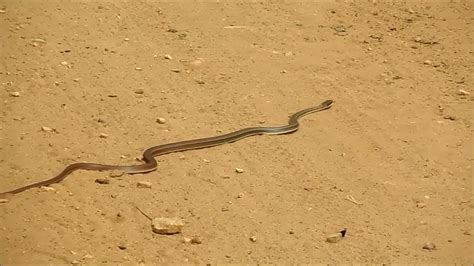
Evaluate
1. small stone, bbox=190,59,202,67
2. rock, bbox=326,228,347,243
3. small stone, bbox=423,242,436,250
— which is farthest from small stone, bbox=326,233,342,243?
small stone, bbox=190,59,202,67

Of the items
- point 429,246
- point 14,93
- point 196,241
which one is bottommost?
point 14,93

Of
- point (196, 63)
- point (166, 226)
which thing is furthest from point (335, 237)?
point (196, 63)

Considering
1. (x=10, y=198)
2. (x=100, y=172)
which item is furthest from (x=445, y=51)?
(x=10, y=198)

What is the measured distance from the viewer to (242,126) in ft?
27.0

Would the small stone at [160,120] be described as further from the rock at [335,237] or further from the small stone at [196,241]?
the rock at [335,237]

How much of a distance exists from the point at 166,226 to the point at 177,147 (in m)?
1.53

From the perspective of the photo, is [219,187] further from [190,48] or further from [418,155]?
[190,48]

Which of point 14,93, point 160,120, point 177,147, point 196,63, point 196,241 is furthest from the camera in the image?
point 196,63

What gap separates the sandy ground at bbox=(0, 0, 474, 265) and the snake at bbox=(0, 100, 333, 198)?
71 mm

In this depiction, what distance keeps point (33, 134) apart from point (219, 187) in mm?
1858

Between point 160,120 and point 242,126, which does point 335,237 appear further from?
point 160,120

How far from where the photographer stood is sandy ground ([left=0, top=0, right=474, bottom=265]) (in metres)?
6.18

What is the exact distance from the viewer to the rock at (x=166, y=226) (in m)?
6.11

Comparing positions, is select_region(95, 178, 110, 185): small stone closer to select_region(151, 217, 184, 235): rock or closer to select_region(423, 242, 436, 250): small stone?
select_region(151, 217, 184, 235): rock
